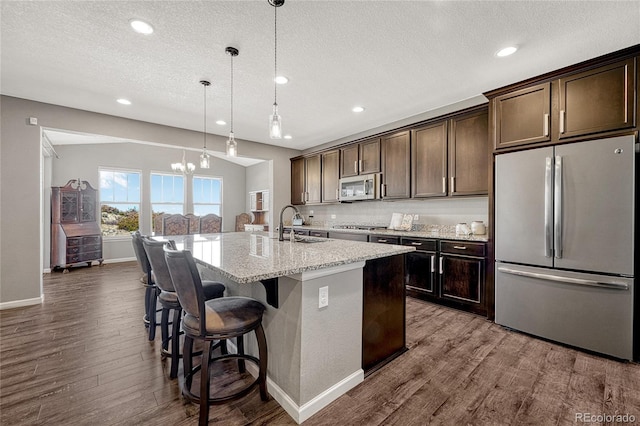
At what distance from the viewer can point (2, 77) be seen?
9.69ft

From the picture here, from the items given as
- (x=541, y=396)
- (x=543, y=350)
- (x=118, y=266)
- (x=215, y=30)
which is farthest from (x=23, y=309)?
(x=543, y=350)

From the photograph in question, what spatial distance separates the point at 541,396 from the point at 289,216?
5453 millimetres

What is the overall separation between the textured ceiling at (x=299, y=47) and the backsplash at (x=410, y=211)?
4.66 ft

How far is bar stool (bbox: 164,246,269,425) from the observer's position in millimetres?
1440

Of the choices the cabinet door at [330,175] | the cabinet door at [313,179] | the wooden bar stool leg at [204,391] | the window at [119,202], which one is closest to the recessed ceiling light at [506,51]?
the cabinet door at [330,175]

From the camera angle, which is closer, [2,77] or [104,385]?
[104,385]

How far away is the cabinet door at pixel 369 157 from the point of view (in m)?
4.61

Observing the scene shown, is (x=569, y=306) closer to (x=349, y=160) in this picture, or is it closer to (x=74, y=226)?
(x=349, y=160)

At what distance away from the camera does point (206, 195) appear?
8695 mm

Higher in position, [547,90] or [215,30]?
[215,30]

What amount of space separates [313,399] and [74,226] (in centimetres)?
692

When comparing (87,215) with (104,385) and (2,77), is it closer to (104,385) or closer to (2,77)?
(2,77)

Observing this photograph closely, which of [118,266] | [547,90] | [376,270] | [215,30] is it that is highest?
[215,30]

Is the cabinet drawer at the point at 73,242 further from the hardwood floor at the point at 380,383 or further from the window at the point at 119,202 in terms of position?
the hardwood floor at the point at 380,383
